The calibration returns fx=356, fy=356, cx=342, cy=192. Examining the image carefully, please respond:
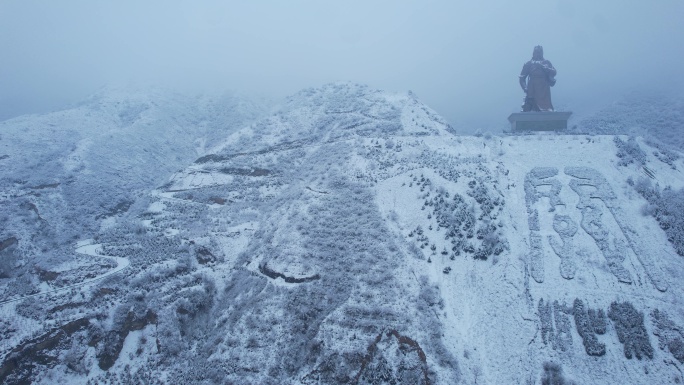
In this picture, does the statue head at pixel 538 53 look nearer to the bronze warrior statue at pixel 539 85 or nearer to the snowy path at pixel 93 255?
the bronze warrior statue at pixel 539 85

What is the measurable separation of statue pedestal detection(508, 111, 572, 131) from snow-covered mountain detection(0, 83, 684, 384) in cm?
506

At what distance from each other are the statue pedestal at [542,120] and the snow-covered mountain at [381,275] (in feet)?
16.6

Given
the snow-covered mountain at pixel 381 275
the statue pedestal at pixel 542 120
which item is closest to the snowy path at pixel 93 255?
the snow-covered mountain at pixel 381 275

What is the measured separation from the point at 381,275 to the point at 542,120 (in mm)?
29123

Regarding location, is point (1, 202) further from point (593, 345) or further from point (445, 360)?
point (593, 345)

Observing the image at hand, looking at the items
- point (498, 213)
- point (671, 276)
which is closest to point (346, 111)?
point (498, 213)

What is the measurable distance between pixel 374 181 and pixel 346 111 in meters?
20.4

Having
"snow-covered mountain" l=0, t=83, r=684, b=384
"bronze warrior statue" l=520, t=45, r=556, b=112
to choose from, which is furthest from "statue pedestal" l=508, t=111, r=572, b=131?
"snow-covered mountain" l=0, t=83, r=684, b=384

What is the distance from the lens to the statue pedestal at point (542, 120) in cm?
3800

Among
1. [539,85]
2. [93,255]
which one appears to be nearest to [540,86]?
[539,85]

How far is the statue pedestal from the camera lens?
38.0m

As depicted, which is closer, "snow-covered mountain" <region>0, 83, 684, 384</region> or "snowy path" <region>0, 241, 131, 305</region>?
"snow-covered mountain" <region>0, 83, 684, 384</region>

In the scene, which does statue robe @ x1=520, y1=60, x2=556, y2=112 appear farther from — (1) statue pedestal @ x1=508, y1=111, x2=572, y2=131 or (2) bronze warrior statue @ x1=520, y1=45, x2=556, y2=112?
(1) statue pedestal @ x1=508, y1=111, x2=572, y2=131

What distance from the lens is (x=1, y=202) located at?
2944 centimetres
